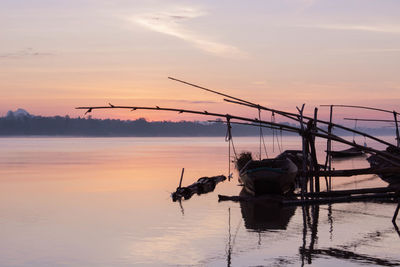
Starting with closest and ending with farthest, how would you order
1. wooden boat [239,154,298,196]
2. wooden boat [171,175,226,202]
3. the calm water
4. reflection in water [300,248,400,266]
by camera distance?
reflection in water [300,248,400,266] → the calm water → wooden boat [239,154,298,196] → wooden boat [171,175,226,202]

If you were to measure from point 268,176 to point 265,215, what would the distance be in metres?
4.37

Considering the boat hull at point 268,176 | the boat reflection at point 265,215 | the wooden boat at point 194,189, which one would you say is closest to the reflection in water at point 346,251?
the boat reflection at point 265,215

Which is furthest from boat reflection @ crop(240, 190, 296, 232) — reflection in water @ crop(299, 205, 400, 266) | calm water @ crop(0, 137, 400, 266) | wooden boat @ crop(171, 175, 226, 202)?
wooden boat @ crop(171, 175, 226, 202)

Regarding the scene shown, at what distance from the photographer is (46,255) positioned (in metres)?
16.5

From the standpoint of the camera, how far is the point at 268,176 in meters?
27.7

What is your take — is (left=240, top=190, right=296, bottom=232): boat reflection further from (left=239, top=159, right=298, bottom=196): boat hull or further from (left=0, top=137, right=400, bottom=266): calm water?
(left=239, top=159, right=298, bottom=196): boat hull

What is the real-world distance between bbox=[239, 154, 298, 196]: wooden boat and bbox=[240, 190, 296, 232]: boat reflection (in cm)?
117

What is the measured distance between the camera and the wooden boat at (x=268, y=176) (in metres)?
27.7

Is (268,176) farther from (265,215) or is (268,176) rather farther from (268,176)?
(265,215)

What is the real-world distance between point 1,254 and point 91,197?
1456 cm

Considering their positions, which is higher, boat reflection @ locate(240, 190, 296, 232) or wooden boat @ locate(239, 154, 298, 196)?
wooden boat @ locate(239, 154, 298, 196)

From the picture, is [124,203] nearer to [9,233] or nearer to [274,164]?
[274,164]

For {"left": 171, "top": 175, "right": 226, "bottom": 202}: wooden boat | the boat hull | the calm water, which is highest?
the boat hull

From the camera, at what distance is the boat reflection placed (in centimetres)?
2091
